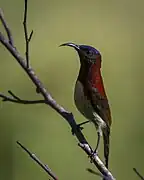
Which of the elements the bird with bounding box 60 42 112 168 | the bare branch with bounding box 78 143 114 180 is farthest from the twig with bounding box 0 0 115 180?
the bird with bounding box 60 42 112 168

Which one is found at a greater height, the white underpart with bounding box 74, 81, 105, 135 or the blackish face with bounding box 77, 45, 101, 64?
the blackish face with bounding box 77, 45, 101, 64

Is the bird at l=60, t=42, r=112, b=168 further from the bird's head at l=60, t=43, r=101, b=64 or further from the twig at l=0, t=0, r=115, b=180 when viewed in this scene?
the twig at l=0, t=0, r=115, b=180

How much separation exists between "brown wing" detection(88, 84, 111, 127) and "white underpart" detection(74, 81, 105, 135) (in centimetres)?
1

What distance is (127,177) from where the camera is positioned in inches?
111

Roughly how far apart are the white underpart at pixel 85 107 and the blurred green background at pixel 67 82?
51.9 inches

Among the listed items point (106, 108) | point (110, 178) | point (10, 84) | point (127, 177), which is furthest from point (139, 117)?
point (110, 178)

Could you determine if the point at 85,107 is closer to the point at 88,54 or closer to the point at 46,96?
the point at 88,54

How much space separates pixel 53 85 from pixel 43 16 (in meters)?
0.53

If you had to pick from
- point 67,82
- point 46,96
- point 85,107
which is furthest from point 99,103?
point 67,82

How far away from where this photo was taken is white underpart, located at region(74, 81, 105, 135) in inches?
54.3

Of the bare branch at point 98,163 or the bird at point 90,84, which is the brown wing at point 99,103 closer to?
the bird at point 90,84

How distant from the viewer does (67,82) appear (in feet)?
10.4

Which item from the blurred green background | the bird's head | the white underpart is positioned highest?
the bird's head

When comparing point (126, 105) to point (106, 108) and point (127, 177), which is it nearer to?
point (127, 177)
